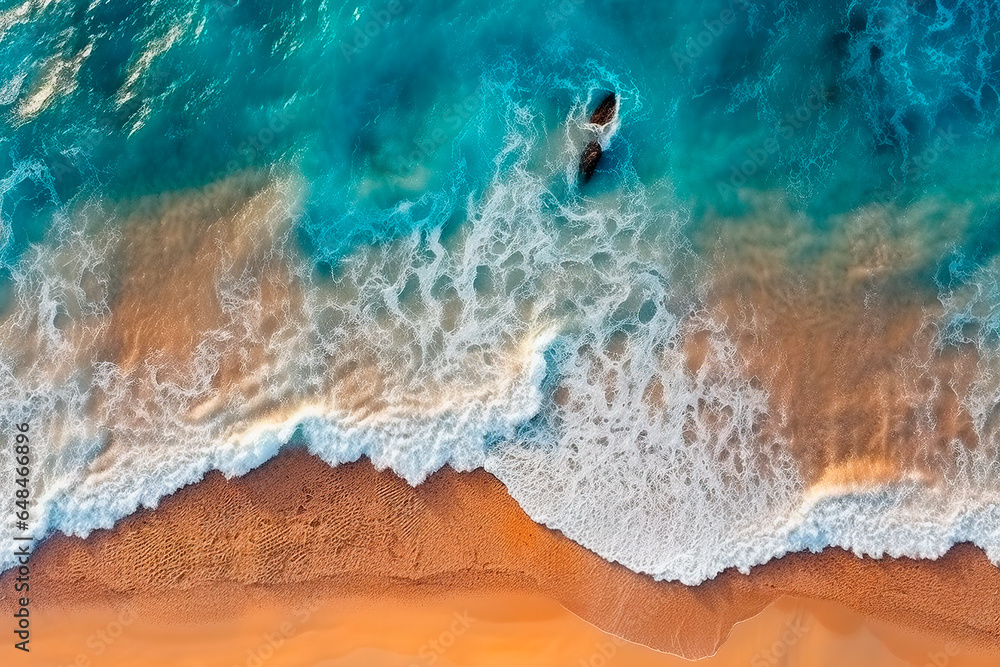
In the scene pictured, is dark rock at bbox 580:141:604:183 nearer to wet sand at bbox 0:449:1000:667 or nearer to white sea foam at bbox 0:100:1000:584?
white sea foam at bbox 0:100:1000:584

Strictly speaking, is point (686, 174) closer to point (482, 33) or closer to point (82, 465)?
point (482, 33)

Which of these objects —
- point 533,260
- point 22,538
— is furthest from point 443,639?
point 22,538

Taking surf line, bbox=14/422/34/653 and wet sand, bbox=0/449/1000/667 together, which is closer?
wet sand, bbox=0/449/1000/667

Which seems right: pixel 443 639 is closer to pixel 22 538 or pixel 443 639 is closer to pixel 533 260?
pixel 533 260

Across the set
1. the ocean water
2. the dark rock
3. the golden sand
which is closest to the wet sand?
the golden sand

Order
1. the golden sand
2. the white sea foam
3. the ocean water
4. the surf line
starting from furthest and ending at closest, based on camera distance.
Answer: the ocean water, the white sea foam, the surf line, the golden sand

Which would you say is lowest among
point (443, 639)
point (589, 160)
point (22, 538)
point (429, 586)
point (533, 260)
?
point (22, 538)
